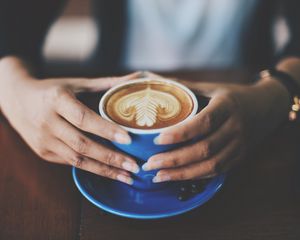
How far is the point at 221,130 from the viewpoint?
677 mm

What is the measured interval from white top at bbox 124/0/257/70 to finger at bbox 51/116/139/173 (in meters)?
0.61

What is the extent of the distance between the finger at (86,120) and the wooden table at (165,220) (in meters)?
0.08

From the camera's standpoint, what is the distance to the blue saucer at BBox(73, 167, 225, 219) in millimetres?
613

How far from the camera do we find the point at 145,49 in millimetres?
1333

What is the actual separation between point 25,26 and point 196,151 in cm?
60

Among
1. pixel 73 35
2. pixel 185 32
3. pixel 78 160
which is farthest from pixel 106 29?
pixel 73 35

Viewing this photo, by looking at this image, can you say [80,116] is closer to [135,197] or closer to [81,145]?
[81,145]

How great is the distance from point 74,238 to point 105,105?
0.21m

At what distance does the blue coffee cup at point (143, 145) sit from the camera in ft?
1.95

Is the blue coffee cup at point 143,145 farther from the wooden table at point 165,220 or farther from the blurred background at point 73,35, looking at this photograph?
the blurred background at point 73,35

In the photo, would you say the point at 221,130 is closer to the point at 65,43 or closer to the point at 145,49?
the point at 145,49

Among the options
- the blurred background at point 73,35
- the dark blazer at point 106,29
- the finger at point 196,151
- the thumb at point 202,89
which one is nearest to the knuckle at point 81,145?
the finger at point 196,151

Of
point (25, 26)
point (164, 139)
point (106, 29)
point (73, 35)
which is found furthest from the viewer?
point (73, 35)

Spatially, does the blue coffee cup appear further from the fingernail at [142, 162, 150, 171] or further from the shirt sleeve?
the shirt sleeve
